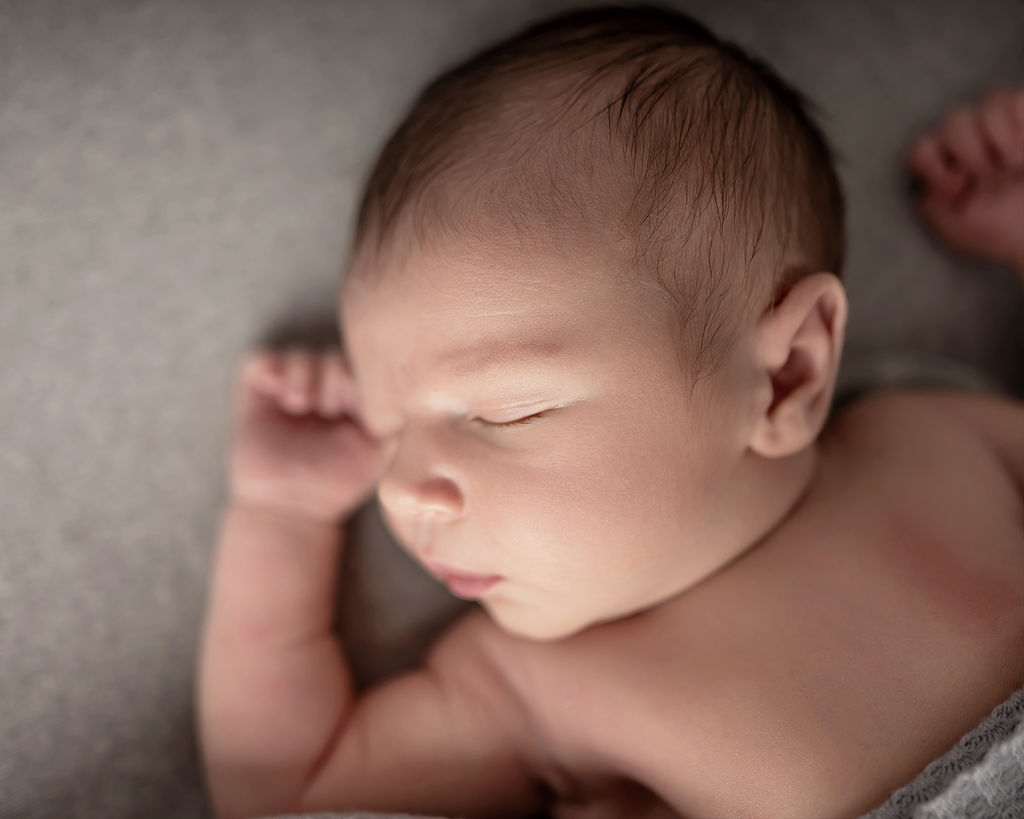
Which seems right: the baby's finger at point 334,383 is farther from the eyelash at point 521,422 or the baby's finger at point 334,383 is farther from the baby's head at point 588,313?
the eyelash at point 521,422

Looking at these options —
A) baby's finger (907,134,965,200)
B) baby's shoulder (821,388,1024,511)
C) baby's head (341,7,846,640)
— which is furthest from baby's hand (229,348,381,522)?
baby's finger (907,134,965,200)

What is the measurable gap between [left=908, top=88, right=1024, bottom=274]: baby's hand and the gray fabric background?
229 millimetres

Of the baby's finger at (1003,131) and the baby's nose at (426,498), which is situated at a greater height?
the baby's finger at (1003,131)

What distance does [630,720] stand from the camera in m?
0.95

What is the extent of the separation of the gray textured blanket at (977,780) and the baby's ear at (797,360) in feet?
1.02

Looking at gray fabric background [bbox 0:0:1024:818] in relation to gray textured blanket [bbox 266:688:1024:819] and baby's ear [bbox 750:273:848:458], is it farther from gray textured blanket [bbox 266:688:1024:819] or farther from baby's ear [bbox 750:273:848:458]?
gray textured blanket [bbox 266:688:1024:819]

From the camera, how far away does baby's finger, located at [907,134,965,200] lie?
4.12ft

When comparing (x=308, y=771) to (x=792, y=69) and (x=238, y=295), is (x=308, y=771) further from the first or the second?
(x=792, y=69)

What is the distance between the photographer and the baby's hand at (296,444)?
1111 mm

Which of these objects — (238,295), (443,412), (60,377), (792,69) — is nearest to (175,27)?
(238,295)

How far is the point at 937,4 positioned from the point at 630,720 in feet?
3.72

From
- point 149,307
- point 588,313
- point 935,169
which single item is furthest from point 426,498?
point 935,169

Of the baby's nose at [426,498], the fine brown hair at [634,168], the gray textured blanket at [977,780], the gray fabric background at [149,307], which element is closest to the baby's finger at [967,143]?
the gray fabric background at [149,307]

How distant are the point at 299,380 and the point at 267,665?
0.35 m
